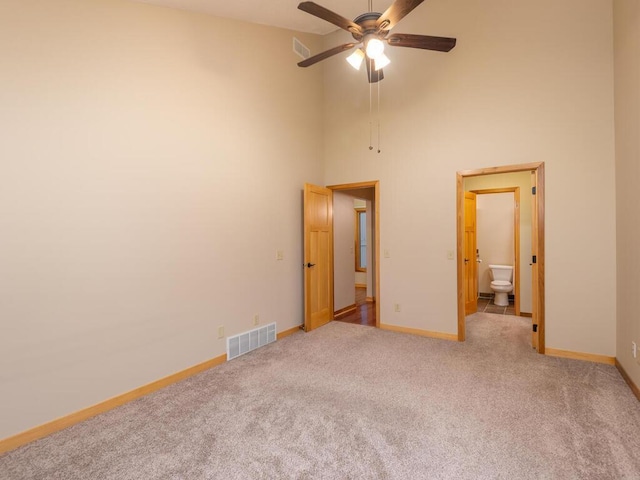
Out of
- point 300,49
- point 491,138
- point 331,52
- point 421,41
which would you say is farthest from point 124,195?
point 491,138

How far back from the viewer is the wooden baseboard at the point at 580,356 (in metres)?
3.14

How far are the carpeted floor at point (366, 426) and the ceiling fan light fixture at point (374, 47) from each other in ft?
9.16

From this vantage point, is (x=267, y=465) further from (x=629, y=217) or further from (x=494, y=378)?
(x=629, y=217)

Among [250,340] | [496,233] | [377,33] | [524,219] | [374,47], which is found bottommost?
[250,340]

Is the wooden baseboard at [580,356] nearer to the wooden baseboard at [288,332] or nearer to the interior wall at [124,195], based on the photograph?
the wooden baseboard at [288,332]

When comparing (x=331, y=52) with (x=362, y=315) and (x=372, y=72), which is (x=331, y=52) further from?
(x=362, y=315)

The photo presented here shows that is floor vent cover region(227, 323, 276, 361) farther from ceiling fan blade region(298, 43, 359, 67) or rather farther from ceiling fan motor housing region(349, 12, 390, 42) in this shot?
ceiling fan motor housing region(349, 12, 390, 42)

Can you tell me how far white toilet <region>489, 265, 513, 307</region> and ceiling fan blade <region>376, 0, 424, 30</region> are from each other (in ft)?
16.2

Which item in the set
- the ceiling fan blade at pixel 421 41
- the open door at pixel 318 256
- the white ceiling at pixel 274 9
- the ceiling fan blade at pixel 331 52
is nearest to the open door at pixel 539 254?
the ceiling fan blade at pixel 421 41

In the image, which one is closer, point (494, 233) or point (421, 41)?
point (421, 41)

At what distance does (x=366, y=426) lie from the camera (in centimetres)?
213

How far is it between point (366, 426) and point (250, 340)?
185cm

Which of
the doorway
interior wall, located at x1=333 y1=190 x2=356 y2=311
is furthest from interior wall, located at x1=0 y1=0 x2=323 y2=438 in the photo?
the doorway

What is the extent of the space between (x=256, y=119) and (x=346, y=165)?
5.04 feet
